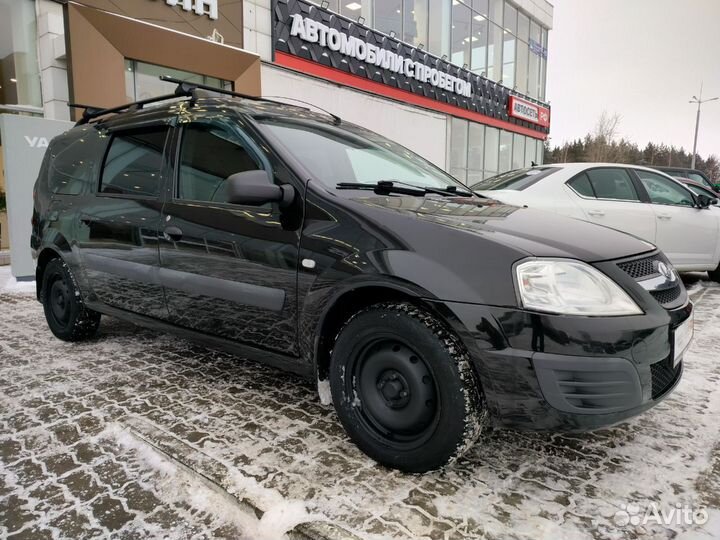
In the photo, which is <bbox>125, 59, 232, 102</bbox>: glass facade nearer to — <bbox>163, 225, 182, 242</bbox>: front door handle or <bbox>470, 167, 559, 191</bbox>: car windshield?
<bbox>470, 167, 559, 191</bbox>: car windshield

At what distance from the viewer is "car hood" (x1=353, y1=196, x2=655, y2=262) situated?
77.6 inches

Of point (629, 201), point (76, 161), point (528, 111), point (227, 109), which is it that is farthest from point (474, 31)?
point (227, 109)

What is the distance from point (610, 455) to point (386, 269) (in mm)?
1369

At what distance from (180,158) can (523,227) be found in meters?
2.03

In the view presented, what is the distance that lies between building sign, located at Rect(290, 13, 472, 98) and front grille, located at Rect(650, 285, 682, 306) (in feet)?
35.2

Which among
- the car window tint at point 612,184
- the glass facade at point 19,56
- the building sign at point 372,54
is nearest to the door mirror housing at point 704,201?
the car window tint at point 612,184

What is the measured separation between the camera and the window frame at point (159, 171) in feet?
10.0

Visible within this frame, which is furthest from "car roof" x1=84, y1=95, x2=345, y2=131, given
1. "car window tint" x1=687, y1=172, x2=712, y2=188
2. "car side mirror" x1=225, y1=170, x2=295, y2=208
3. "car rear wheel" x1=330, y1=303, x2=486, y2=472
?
"car window tint" x1=687, y1=172, x2=712, y2=188

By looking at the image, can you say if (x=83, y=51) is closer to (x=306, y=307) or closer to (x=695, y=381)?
(x=306, y=307)

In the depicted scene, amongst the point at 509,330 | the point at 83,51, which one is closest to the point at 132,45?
the point at 83,51

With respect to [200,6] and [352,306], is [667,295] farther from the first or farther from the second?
[200,6]

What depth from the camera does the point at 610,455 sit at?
2287 mm

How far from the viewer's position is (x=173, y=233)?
289cm

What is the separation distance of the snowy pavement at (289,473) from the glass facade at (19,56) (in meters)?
6.38
